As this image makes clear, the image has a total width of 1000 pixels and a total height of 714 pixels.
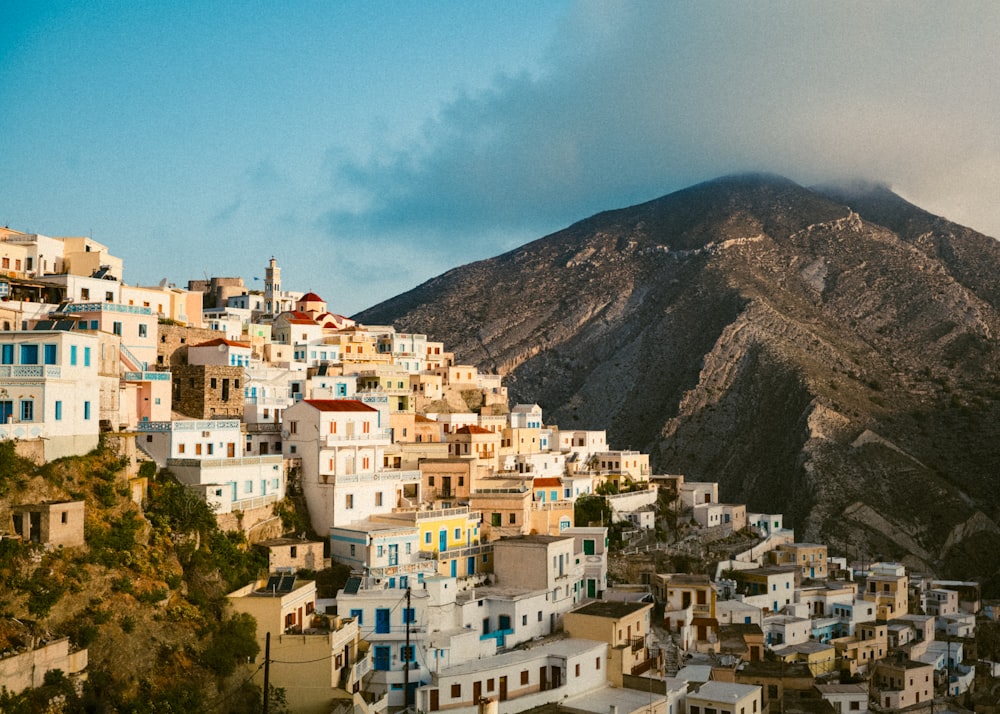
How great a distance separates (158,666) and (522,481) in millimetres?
25120

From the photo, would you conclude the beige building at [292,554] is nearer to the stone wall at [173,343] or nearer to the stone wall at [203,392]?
the stone wall at [203,392]

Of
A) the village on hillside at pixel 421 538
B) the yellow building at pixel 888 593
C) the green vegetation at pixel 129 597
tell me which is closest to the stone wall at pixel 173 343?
the village on hillside at pixel 421 538

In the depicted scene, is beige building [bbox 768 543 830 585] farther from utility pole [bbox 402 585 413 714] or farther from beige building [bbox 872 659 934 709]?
utility pole [bbox 402 585 413 714]

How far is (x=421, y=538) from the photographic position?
38.2 m

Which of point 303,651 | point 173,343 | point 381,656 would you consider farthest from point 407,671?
point 173,343

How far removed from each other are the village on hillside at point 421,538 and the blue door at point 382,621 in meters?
0.07

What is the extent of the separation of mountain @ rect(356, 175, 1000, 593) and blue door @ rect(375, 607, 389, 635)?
5714cm

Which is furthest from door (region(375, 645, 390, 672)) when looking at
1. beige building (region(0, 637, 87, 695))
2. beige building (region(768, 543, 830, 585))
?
beige building (region(768, 543, 830, 585))

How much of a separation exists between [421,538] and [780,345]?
261 feet

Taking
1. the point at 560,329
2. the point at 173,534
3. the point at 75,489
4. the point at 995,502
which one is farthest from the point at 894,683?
the point at 560,329

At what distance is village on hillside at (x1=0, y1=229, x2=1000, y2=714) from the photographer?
29.7 m

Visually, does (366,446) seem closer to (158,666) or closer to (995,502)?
(158,666)

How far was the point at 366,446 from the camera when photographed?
40.3 meters

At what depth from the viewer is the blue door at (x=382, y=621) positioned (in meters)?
32.3
